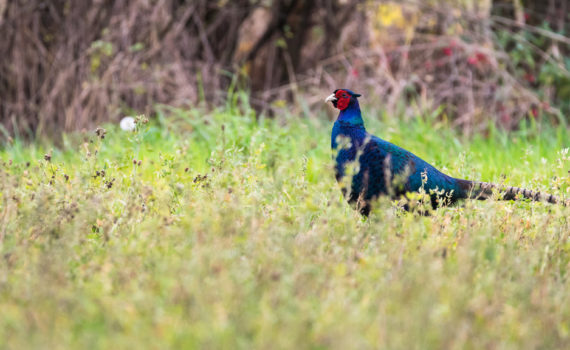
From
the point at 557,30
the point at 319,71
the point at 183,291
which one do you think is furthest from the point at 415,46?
the point at 183,291

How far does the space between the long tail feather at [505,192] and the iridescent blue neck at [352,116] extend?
0.71 meters

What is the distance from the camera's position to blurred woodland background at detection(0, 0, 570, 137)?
24.9 feet

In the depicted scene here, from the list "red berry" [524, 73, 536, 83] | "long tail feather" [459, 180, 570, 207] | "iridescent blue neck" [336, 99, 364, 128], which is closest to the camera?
"long tail feather" [459, 180, 570, 207]

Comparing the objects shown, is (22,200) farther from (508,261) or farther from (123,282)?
(508,261)

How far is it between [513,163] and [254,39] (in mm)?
3753

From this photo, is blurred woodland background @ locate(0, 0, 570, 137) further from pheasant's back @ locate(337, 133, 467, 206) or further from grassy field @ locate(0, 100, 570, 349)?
grassy field @ locate(0, 100, 570, 349)

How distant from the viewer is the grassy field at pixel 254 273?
2156mm

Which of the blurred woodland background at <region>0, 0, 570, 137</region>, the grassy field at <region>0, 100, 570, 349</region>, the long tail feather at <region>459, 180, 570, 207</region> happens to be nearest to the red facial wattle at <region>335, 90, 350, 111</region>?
the grassy field at <region>0, 100, 570, 349</region>

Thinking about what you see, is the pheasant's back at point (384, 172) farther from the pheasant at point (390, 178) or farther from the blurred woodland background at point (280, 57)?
the blurred woodland background at point (280, 57)

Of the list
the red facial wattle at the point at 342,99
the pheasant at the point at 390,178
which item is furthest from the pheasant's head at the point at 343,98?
the pheasant at the point at 390,178

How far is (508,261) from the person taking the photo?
291 centimetres

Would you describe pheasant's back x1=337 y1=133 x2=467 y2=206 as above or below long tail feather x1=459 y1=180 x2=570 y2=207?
above

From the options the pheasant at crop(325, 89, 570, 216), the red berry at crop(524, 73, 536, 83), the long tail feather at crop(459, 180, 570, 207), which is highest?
the red berry at crop(524, 73, 536, 83)

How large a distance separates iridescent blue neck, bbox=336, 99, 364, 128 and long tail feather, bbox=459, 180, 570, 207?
709 millimetres
